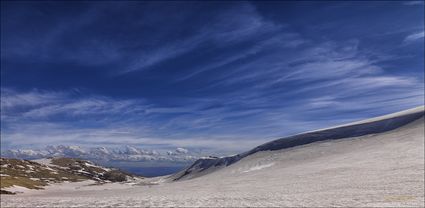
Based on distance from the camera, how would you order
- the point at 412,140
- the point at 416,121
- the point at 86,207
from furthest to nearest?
the point at 416,121
the point at 412,140
the point at 86,207

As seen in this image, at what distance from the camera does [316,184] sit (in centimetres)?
5216

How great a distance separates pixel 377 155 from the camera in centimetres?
7656

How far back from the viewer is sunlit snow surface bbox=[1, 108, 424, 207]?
36.0 metres

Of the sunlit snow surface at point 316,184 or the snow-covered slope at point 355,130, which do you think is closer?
the sunlit snow surface at point 316,184

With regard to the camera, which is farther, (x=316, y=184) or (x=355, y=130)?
(x=355, y=130)

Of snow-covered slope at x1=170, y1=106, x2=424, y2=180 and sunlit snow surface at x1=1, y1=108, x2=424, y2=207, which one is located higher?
snow-covered slope at x1=170, y1=106, x2=424, y2=180

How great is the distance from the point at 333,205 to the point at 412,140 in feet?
204

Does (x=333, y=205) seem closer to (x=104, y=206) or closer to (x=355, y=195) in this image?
(x=355, y=195)

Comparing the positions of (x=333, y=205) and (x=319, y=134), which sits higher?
(x=319, y=134)

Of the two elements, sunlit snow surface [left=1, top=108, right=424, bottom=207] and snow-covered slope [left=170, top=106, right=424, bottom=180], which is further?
snow-covered slope [left=170, top=106, right=424, bottom=180]

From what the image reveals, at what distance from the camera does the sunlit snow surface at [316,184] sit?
118 feet

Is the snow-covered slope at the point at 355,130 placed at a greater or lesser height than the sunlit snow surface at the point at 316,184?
greater

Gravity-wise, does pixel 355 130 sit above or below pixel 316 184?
above

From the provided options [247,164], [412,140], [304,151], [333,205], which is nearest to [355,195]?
[333,205]
